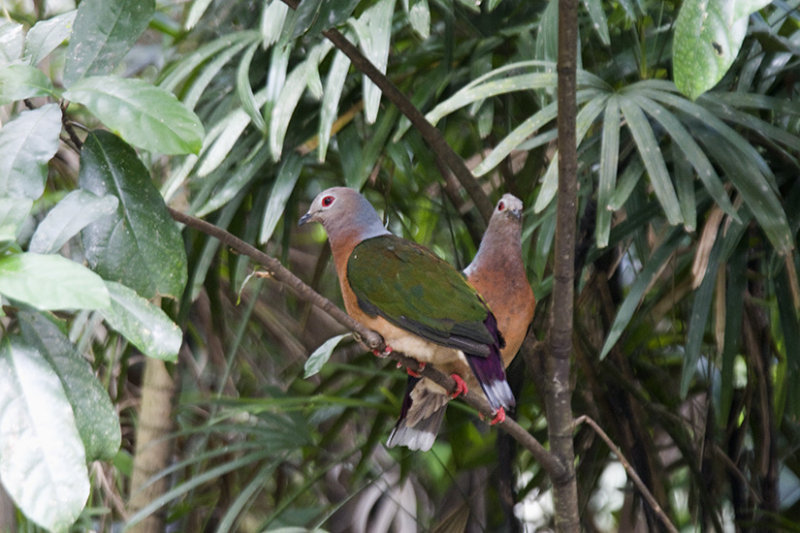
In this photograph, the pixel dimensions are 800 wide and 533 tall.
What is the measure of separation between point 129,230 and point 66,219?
9 cm

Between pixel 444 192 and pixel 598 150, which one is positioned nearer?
pixel 598 150

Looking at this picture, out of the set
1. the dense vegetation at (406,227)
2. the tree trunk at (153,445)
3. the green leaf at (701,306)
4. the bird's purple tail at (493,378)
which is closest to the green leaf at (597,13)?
the dense vegetation at (406,227)

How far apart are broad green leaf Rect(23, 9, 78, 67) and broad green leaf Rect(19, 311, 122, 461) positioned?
0.31m

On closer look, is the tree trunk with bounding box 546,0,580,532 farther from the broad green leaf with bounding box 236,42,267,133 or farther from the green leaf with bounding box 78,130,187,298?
A: the broad green leaf with bounding box 236,42,267,133

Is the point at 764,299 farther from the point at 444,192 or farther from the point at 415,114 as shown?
the point at 415,114

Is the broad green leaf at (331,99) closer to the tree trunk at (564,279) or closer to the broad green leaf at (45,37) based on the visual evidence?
the tree trunk at (564,279)

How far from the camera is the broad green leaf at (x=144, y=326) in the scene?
81 cm

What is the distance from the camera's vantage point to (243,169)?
6.39ft

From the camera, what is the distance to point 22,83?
860mm

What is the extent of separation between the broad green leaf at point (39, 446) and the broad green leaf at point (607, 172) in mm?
983

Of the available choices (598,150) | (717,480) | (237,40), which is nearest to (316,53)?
(237,40)

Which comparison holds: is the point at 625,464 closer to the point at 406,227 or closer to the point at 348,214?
the point at 348,214

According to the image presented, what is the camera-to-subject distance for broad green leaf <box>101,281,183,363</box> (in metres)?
0.81

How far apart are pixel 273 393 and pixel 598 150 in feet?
3.42
